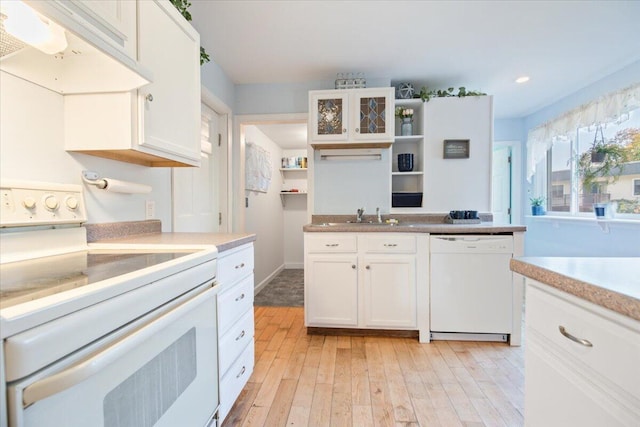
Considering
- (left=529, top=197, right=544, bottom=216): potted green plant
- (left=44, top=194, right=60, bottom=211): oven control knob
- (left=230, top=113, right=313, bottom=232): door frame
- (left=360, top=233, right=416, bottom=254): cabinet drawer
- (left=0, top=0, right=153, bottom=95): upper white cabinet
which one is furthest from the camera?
(left=529, top=197, right=544, bottom=216): potted green plant

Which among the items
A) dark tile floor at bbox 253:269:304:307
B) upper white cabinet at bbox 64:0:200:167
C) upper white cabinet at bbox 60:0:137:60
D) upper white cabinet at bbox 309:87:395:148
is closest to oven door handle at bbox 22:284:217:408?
upper white cabinet at bbox 64:0:200:167

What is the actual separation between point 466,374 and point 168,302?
1.82 metres

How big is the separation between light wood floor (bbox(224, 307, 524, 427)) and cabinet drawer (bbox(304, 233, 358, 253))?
0.73 meters

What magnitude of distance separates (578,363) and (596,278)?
193 millimetres

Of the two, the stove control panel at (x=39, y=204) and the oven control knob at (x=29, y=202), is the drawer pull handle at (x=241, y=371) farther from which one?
the oven control knob at (x=29, y=202)

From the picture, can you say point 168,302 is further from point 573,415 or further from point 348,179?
point 348,179

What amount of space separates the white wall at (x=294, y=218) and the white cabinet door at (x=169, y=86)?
3.33 m

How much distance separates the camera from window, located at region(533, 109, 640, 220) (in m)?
2.66

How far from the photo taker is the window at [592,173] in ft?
8.73

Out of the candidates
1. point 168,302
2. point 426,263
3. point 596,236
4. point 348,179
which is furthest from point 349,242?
point 596,236

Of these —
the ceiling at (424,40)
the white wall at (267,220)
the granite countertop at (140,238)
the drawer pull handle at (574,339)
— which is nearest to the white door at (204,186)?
the granite countertop at (140,238)

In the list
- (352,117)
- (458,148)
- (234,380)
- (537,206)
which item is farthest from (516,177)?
(234,380)

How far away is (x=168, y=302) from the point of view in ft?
2.60

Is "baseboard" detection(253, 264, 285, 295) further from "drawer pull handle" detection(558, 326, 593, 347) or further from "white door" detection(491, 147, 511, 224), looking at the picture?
"white door" detection(491, 147, 511, 224)
